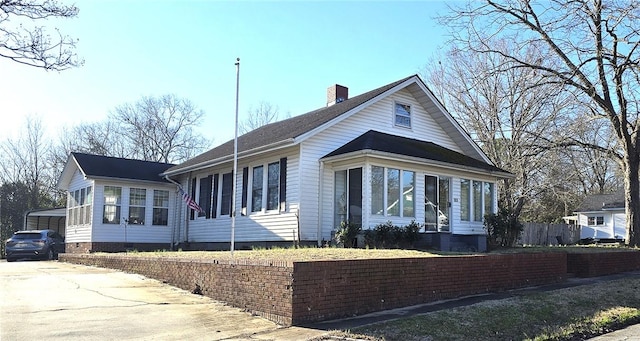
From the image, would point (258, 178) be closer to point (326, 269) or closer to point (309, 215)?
point (309, 215)

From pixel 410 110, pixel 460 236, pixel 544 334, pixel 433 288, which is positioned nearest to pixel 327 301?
pixel 433 288

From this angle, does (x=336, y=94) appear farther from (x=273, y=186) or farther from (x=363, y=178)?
(x=363, y=178)

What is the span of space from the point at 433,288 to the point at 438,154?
28.8ft

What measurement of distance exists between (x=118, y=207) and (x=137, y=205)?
2.84 ft

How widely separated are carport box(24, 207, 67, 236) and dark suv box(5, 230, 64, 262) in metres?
6.93

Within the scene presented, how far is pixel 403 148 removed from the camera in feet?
56.4

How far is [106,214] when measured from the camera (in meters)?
23.5

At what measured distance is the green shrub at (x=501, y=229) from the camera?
1875 centimetres

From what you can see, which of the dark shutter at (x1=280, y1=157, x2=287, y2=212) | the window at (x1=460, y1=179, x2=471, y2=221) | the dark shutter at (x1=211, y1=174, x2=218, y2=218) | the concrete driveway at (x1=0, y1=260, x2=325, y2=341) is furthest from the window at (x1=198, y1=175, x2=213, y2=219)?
the window at (x1=460, y1=179, x2=471, y2=221)

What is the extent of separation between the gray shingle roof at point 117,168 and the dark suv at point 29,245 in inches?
156

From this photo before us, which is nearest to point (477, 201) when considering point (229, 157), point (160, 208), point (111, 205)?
point (229, 157)

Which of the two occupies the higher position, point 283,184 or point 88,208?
point 283,184

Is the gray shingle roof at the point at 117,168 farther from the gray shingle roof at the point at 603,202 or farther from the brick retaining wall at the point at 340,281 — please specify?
the gray shingle roof at the point at 603,202

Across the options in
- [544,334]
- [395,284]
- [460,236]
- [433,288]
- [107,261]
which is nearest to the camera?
[544,334]
